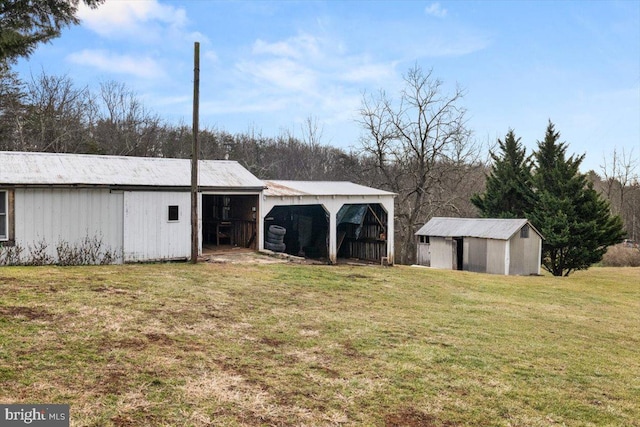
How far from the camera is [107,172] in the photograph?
15211 mm

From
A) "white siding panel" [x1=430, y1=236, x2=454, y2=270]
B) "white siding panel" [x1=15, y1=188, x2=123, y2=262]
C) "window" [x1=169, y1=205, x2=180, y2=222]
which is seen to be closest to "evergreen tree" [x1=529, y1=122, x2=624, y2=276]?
"white siding panel" [x1=430, y1=236, x2=454, y2=270]

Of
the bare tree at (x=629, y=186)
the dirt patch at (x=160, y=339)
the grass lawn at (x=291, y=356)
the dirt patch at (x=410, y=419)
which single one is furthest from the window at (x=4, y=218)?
the bare tree at (x=629, y=186)

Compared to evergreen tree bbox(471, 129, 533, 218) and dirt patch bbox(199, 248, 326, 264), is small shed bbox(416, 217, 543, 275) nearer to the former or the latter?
evergreen tree bbox(471, 129, 533, 218)

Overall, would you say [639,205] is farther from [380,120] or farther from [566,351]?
[566,351]

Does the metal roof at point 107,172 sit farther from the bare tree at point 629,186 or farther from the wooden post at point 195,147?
the bare tree at point 629,186

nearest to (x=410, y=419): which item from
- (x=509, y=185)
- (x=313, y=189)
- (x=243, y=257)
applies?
(x=243, y=257)

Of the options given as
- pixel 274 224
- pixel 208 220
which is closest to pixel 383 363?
pixel 208 220

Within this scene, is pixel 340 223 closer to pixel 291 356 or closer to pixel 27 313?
pixel 27 313

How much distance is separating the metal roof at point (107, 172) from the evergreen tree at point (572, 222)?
57.4 feet

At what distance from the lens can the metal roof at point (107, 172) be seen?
13648mm

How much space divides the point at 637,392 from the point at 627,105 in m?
38.0

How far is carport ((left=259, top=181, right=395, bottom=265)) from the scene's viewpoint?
2120cm

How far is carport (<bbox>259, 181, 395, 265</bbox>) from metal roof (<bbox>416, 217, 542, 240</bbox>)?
3.98 meters

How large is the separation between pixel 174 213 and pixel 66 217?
323cm
